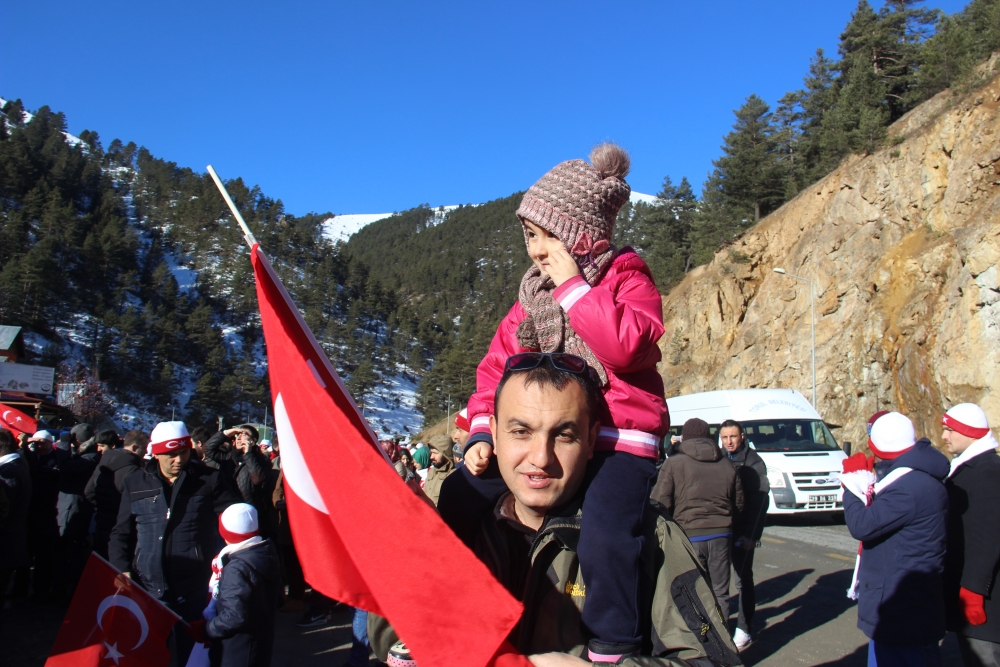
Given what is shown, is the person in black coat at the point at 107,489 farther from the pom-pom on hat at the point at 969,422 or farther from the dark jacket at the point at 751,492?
the pom-pom on hat at the point at 969,422

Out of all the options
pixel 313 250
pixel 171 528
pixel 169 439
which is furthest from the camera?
pixel 313 250

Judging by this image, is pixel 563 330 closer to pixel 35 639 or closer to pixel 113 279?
pixel 35 639

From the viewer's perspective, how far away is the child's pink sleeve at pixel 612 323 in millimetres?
1872

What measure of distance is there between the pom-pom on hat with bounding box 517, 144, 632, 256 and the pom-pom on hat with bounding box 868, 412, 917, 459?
11.2 feet

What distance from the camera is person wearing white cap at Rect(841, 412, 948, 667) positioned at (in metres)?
4.06

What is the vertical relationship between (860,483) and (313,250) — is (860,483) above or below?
below

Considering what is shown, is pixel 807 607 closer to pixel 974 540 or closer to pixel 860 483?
pixel 860 483

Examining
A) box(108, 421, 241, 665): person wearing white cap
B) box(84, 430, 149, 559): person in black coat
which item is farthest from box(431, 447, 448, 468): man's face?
box(84, 430, 149, 559): person in black coat

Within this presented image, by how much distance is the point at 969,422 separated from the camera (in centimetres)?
434

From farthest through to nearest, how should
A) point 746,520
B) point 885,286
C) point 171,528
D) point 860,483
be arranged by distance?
point 885,286
point 746,520
point 171,528
point 860,483

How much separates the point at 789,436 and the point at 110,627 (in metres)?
14.4

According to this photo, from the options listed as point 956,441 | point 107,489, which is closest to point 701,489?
point 956,441

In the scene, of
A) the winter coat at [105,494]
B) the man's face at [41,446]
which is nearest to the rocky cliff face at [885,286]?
the winter coat at [105,494]

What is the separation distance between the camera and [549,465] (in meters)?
1.78
